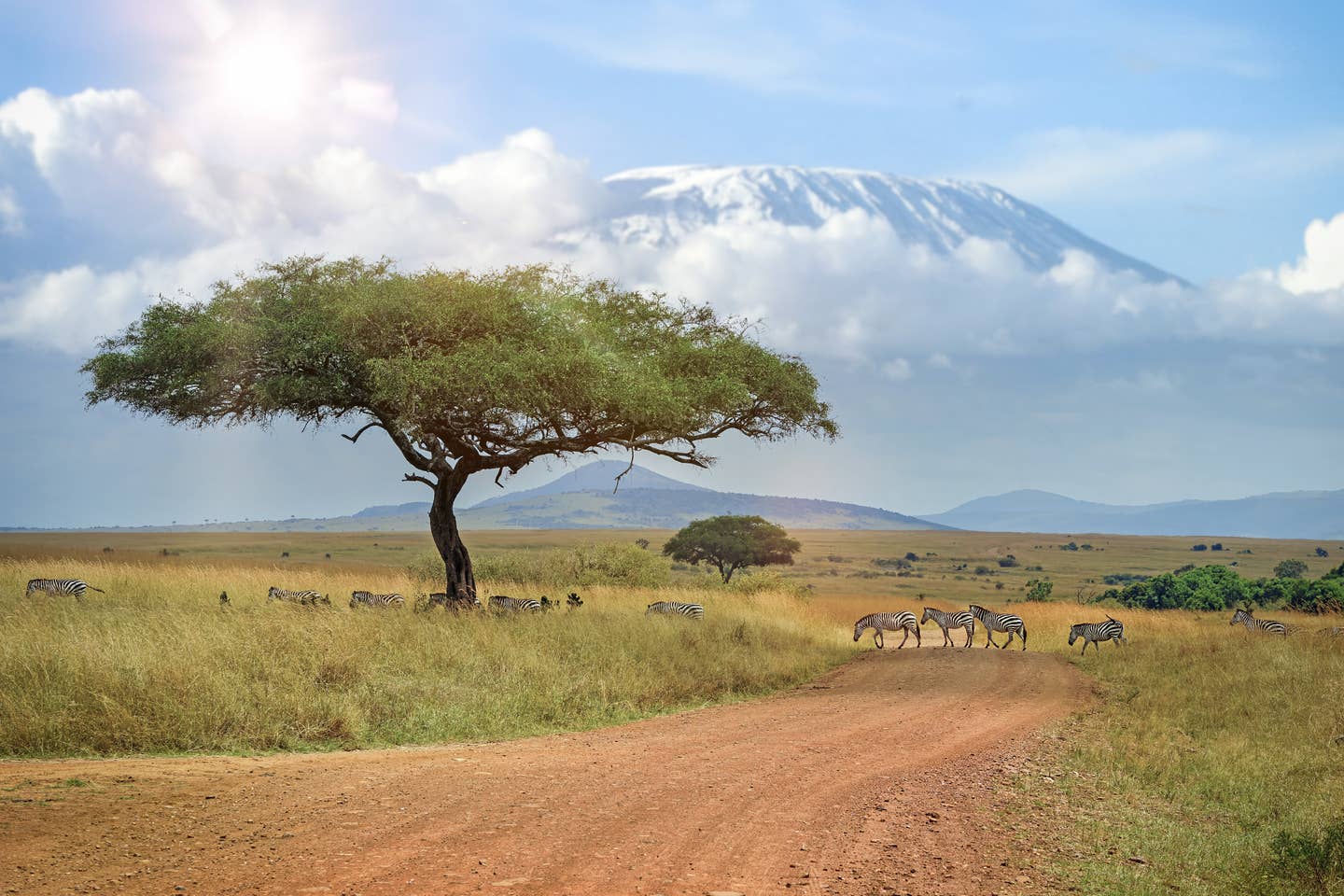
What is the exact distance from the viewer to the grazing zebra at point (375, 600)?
2286 centimetres

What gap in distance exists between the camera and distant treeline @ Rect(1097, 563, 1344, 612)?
4375cm

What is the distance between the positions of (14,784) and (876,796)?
772 cm

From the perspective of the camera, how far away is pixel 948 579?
100000mm

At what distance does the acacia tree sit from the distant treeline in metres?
26.2

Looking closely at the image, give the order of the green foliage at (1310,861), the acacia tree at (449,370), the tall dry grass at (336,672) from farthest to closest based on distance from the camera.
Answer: the acacia tree at (449,370)
the tall dry grass at (336,672)
the green foliage at (1310,861)

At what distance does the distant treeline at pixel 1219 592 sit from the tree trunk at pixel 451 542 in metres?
29.5

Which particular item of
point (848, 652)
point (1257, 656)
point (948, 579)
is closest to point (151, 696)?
point (848, 652)

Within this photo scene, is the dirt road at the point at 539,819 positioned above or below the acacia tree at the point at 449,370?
below

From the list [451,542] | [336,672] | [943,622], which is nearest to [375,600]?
[451,542]

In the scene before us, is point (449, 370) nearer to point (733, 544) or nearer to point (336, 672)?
point (336, 672)

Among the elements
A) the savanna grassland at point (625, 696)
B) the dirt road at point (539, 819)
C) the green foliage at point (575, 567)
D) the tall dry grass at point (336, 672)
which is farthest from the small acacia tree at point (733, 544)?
the dirt road at point (539, 819)

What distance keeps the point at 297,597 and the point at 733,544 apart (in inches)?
1681

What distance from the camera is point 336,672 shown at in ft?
48.2

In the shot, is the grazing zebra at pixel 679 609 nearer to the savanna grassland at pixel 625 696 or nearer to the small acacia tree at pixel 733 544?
the savanna grassland at pixel 625 696
